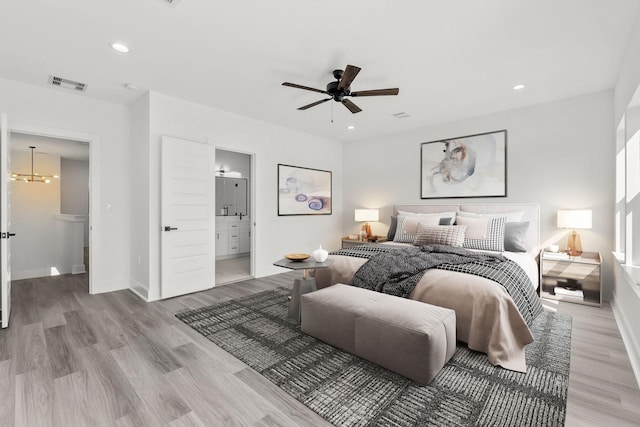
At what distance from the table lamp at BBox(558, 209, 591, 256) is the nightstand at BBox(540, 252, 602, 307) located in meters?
0.11

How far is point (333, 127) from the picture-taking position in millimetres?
5250

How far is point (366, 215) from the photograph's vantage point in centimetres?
564

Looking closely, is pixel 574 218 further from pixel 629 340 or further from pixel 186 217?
pixel 186 217

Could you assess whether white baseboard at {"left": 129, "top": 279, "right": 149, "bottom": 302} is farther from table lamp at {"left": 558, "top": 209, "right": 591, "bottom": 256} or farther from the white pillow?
table lamp at {"left": 558, "top": 209, "right": 591, "bottom": 256}

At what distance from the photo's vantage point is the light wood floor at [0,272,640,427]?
1.60 meters

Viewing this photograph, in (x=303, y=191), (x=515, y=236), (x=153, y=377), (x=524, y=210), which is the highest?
(x=303, y=191)

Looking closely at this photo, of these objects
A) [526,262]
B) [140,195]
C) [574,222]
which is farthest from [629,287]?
[140,195]

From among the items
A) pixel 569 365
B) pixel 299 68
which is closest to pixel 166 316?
pixel 299 68

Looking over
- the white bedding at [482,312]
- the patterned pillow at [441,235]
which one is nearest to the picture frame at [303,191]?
the patterned pillow at [441,235]

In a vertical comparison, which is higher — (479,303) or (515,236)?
(515,236)

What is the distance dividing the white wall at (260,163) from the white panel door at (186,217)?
0.37ft

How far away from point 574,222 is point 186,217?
15.9ft

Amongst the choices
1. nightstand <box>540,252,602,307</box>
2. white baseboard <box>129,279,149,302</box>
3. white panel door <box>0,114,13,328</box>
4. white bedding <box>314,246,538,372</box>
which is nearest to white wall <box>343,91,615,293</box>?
nightstand <box>540,252,602,307</box>

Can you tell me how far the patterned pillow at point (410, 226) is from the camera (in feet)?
14.4
